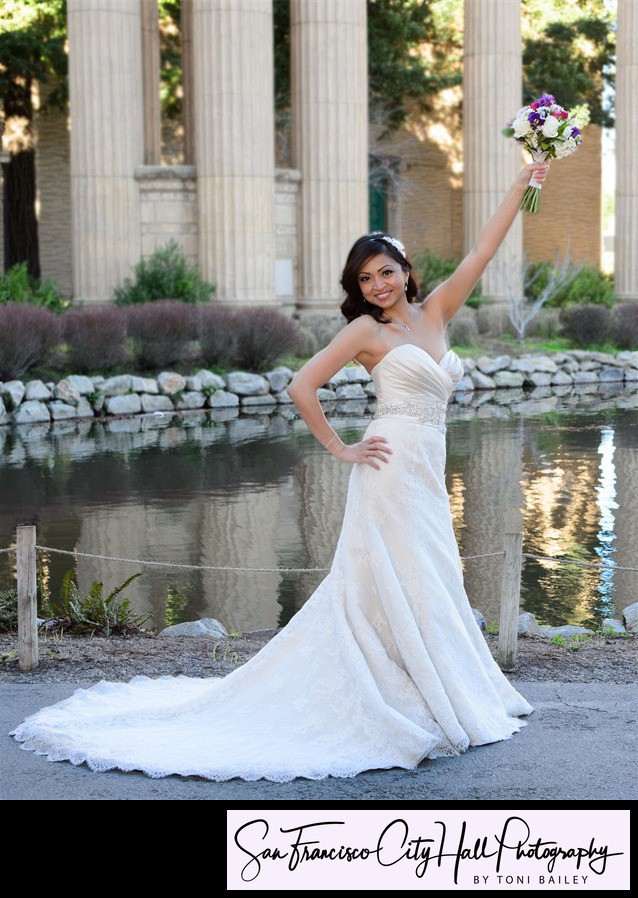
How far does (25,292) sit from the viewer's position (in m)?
26.8

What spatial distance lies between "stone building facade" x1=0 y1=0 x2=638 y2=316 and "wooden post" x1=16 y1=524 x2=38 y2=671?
813 inches

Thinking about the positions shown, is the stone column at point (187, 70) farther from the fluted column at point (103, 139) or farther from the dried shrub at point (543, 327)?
the dried shrub at point (543, 327)

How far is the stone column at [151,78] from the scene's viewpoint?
34.0 metres

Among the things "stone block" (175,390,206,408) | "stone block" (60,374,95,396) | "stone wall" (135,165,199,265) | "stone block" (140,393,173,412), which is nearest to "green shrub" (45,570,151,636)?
"stone block" (60,374,95,396)

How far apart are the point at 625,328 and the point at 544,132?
2727 cm

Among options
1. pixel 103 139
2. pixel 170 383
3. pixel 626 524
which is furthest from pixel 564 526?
pixel 103 139

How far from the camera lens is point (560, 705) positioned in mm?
6844

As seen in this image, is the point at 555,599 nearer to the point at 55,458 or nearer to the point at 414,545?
the point at 414,545

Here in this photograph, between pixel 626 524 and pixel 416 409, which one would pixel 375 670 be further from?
pixel 626 524

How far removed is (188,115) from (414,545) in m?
29.5

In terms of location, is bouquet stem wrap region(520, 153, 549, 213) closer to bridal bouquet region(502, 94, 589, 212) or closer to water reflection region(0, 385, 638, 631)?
bridal bouquet region(502, 94, 589, 212)

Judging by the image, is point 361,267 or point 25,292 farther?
point 25,292

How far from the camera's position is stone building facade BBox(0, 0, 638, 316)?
1105 inches

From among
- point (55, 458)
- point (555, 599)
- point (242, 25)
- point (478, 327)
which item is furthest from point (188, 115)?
point (555, 599)
